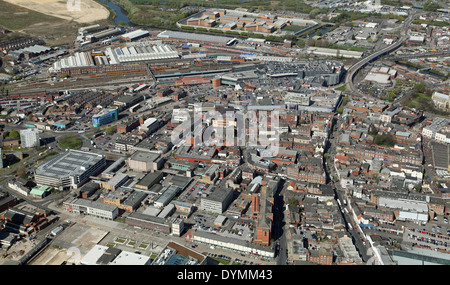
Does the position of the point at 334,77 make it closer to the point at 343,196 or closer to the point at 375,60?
the point at 375,60

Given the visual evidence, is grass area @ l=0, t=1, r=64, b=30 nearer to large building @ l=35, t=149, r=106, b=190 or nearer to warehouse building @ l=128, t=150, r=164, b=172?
large building @ l=35, t=149, r=106, b=190

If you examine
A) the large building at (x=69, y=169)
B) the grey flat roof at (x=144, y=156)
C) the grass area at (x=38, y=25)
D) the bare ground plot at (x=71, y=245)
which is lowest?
the bare ground plot at (x=71, y=245)

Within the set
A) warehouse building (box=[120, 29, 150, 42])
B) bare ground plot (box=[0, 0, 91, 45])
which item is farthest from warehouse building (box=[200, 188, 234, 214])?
bare ground plot (box=[0, 0, 91, 45])

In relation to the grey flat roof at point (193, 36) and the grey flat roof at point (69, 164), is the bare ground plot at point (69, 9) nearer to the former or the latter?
the grey flat roof at point (193, 36)

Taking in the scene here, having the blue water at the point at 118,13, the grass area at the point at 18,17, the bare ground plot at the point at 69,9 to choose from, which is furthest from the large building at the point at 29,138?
the blue water at the point at 118,13

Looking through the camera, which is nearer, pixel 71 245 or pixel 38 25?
pixel 71 245

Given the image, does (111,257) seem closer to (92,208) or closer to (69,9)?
(92,208)

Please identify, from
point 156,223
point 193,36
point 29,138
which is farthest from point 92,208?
point 193,36
